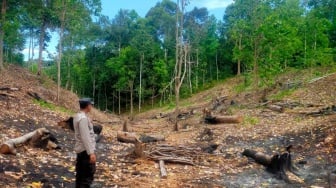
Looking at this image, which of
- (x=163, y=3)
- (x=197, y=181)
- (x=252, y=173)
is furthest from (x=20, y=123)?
(x=163, y=3)

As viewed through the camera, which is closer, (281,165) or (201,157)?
(281,165)

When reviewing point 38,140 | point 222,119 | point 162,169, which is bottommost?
point 162,169

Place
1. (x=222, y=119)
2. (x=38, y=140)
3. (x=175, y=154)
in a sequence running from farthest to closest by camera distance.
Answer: (x=222, y=119) < (x=175, y=154) < (x=38, y=140)

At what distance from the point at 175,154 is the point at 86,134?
19.0ft

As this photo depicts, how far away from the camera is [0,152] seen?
976cm

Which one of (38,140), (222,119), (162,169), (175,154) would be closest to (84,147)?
(162,169)

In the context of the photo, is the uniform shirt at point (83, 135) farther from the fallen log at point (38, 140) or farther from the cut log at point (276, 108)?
the cut log at point (276, 108)

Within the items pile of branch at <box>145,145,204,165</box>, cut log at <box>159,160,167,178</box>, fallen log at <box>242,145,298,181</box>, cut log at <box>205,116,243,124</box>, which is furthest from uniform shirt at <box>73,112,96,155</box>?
cut log at <box>205,116,243,124</box>

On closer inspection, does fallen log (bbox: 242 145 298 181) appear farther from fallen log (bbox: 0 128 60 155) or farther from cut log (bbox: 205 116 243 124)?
cut log (bbox: 205 116 243 124)

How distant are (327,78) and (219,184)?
23684 mm

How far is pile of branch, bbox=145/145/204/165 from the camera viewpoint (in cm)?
1174

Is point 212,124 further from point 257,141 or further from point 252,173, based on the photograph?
point 252,173

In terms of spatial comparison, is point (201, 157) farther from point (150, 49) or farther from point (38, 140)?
point (150, 49)

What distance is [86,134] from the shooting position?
284 inches
